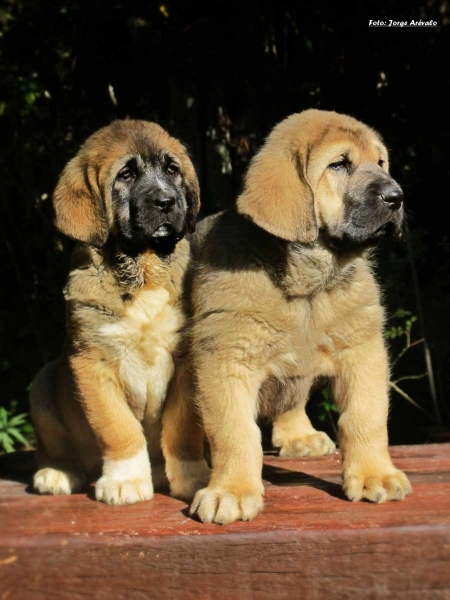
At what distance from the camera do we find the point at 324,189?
12.4 ft

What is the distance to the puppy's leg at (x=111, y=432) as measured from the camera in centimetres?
388

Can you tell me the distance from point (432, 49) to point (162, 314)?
3.22 metres

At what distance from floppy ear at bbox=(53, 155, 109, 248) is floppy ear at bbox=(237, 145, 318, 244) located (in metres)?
0.69

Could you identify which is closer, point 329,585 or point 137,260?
point 329,585

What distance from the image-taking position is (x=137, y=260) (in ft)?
13.3

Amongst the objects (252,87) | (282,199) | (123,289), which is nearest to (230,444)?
(123,289)

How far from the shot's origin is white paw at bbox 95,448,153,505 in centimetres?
383

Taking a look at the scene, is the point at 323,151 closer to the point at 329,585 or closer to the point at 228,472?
the point at 228,472

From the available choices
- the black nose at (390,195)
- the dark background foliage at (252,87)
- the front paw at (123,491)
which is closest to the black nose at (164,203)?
the black nose at (390,195)

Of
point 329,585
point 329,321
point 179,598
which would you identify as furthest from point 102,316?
point 329,585

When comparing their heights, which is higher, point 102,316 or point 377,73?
point 377,73

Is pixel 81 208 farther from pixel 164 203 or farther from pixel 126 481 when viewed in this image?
pixel 126 481

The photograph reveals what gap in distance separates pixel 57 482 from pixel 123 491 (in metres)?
0.56

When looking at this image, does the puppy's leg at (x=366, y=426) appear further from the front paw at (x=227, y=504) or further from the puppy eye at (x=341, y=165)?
the puppy eye at (x=341, y=165)
